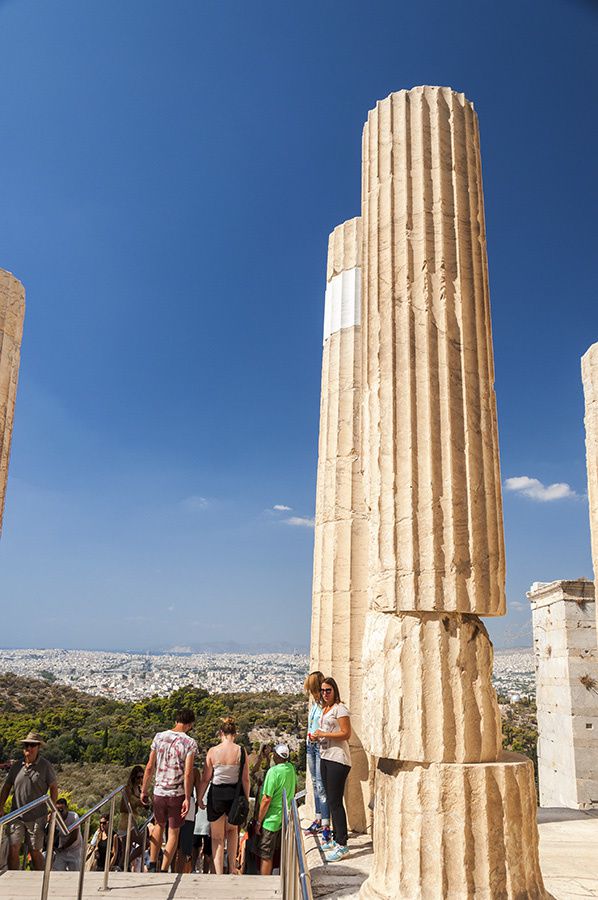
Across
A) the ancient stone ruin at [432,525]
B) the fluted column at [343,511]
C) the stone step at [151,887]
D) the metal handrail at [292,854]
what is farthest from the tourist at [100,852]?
the ancient stone ruin at [432,525]

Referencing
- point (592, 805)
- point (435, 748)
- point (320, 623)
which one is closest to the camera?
point (435, 748)

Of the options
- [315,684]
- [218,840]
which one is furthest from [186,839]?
[315,684]

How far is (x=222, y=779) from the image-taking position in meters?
7.62

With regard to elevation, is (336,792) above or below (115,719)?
above

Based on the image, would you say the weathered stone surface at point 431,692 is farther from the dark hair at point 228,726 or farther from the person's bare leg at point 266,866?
the person's bare leg at point 266,866

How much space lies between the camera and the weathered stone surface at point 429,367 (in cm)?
570

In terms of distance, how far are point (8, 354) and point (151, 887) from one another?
8.34 meters

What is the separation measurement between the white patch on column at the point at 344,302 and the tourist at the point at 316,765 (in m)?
5.54

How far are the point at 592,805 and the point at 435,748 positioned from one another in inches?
487

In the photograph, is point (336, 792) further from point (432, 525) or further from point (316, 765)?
point (432, 525)

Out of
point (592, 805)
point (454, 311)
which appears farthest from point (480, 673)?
point (592, 805)

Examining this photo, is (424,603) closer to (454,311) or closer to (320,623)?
(454,311)

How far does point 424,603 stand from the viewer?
554 cm

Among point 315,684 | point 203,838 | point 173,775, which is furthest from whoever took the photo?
point 203,838
